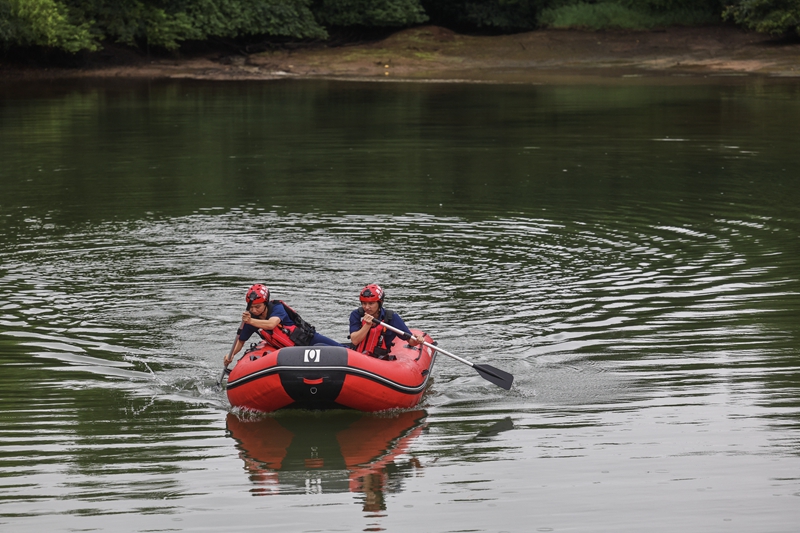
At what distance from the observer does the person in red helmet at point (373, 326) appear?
36.4 feet

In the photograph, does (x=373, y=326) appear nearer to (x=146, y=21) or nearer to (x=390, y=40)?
(x=146, y=21)

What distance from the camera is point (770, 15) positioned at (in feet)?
166

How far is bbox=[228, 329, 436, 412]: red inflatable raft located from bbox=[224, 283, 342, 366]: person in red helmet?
1.61ft

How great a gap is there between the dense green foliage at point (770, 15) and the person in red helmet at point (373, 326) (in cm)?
4294

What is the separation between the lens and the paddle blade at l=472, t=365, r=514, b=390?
11.1 meters

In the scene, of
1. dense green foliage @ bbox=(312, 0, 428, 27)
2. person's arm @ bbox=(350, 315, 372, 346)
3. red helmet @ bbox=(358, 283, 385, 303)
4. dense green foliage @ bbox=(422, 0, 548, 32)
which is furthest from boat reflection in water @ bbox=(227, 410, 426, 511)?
dense green foliage @ bbox=(422, 0, 548, 32)

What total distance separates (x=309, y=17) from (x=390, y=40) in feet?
13.9

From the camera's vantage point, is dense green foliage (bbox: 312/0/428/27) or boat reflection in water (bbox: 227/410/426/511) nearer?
boat reflection in water (bbox: 227/410/426/511)

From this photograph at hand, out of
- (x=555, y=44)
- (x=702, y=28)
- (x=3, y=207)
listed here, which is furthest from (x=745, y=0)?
(x=3, y=207)

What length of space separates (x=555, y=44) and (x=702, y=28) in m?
7.28

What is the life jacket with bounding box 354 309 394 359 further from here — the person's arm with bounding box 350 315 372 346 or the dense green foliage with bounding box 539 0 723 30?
the dense green foliage with bounding box 539 0 723 30

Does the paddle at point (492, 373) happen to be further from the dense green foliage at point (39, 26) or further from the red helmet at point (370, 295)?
the dense green foliage at point (39, 26)

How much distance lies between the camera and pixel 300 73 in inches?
2093

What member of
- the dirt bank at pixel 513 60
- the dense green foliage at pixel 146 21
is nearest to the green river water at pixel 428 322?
the dense green foliage at pixel 146 21
